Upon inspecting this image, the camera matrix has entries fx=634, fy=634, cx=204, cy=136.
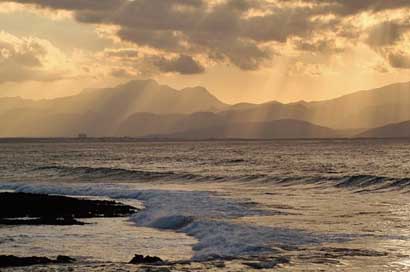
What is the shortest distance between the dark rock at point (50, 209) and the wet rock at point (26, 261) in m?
11.5

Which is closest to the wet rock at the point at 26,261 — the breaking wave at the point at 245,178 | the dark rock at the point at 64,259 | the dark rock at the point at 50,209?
the dark rock at the point at 64,259

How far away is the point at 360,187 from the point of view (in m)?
53.5

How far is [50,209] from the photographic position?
38.5m

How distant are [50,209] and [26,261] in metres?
17.7

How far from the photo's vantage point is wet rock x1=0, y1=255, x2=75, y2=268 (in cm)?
2070

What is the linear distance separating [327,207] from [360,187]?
16040 mm

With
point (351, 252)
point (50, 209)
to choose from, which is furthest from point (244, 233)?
point (50, 209)

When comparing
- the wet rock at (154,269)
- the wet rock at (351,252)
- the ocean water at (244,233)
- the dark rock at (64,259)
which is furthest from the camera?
the wet rock at (351,252)

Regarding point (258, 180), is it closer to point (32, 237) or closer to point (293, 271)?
point (32, 237)

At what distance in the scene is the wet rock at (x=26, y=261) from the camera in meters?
20.7

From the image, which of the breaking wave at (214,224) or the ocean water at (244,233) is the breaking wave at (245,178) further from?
the breaking wave at (214,224)

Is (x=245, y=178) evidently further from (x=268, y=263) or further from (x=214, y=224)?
(x=268, y=263)

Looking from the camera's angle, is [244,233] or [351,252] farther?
[244,233]

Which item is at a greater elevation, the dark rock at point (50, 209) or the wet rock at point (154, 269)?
the wet rock at point (154, 269)
